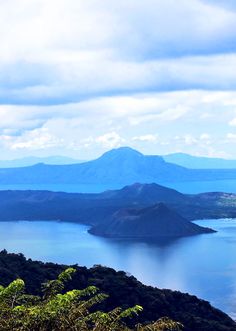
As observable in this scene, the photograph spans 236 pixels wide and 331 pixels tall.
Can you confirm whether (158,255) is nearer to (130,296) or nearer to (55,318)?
(130,296)

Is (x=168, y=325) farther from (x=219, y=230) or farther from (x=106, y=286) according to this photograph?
(x=219, y=230)

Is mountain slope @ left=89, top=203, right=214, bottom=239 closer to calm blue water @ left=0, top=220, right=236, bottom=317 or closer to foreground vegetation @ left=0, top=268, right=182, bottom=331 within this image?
calm blue water @ left=0, top=220, right=236, bottom=317

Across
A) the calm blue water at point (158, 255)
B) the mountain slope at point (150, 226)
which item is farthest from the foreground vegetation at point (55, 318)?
the mountain slope at point (150, 226)

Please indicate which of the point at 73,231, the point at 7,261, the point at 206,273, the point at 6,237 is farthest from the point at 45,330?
the point at 73,231

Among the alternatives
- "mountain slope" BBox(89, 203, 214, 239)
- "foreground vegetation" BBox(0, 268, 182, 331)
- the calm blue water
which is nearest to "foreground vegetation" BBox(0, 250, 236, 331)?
the calm blue water

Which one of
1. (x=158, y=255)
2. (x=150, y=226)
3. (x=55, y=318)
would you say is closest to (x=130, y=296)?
(x=55, y=318)

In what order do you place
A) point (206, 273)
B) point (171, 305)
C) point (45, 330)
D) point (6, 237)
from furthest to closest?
point (6, 237), point (206, 273), point (171, 305), point (45, 330)
